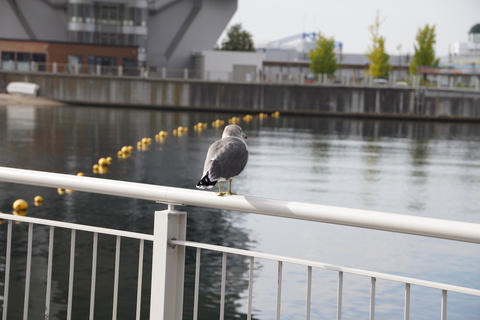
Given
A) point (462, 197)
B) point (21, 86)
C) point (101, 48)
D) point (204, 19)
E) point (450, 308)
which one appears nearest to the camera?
point (450, 308)

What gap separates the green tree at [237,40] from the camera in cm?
11162

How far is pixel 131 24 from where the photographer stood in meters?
93.4

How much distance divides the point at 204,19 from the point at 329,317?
88099 mm

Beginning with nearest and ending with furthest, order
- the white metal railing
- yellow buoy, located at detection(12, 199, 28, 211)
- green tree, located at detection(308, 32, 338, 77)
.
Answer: the white metal railing, yellow buoy, located at detection(12, 199, 28, 211), green tree, located at detection(308, 32, 338, 77)

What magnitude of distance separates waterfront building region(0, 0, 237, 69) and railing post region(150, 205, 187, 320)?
88098 mm

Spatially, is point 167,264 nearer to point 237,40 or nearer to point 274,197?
point 274,197

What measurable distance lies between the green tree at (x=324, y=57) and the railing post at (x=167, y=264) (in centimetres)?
10010

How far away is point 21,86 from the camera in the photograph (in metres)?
79.2

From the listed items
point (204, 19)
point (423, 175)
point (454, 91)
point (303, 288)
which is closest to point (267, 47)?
point (204, 19)

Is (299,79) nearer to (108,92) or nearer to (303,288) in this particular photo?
(108,92)

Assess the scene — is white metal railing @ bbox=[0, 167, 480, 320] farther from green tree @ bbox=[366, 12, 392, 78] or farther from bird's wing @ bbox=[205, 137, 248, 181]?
green tree @ bbox=[366, 12, 392, 78]

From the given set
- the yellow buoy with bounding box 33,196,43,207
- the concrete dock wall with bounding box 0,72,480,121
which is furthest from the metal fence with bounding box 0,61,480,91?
the yellow buoy with bounding box 33,196,43,207

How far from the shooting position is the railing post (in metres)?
4.79

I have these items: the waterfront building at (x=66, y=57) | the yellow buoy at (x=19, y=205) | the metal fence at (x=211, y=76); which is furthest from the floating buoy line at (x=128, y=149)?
the waterfront building at (x=66, y=57)
